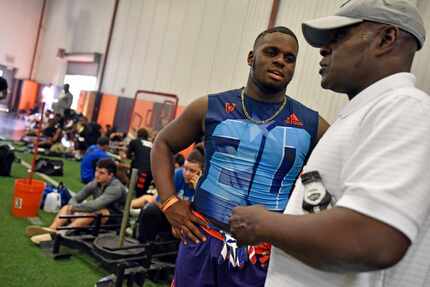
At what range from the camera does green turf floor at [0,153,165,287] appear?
3.18 metres

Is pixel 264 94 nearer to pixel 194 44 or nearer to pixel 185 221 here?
pixel 185 221

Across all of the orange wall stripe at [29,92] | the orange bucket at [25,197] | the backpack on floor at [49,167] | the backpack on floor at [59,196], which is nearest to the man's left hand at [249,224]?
the orange bucket at [25,197]

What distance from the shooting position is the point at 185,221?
5.19ft

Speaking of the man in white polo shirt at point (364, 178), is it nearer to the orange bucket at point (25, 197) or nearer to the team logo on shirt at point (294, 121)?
the team logo on shirt at point (294, 121)

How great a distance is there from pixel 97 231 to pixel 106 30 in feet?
39.9

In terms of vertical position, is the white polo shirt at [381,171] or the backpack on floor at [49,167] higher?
the white polo shirt at [381,171]

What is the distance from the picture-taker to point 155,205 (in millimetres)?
4031

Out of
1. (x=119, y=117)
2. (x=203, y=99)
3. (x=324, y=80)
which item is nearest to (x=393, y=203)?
(x=324, y=80)

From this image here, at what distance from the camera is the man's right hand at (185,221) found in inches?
61.3

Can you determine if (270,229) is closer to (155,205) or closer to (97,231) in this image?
(155,205)

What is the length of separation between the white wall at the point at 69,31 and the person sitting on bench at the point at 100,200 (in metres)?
11.1

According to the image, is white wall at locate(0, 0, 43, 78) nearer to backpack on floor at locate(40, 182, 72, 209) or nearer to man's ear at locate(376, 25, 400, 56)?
backpack on floor at locate(40, 182, 72, 209)

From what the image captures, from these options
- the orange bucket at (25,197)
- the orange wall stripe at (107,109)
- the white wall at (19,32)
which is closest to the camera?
the orange bucket at (25,197)

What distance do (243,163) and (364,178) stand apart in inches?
34.0
